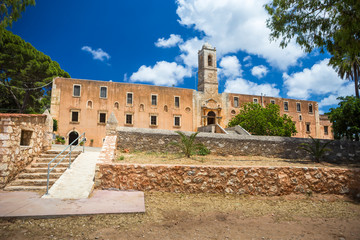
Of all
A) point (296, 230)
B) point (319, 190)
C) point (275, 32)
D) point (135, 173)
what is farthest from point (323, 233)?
point (275, 32)

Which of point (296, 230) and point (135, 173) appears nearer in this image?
point (296, 230)

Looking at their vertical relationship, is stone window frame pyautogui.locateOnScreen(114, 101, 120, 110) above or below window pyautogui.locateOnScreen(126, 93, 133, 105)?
below

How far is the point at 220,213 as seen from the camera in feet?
17.2

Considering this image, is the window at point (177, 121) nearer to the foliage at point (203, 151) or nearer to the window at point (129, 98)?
the window at point (129, 98)

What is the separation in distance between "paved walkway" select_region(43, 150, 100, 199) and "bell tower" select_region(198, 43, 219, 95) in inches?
943

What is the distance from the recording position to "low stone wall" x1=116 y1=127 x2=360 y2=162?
10805 millimetres

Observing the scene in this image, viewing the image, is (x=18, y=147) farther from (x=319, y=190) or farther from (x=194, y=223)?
(x=319, y=190)

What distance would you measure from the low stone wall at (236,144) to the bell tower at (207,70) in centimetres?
1925

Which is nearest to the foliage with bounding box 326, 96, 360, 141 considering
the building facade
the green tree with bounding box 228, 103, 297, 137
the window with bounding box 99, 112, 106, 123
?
the green tree with bounding box 228, 103, 297, 137

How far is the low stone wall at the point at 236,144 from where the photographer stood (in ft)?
35.4

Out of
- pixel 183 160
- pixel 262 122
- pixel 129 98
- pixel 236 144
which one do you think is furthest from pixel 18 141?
pixel 129 98

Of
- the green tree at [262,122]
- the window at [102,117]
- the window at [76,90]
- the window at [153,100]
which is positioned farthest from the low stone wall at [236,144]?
the window at [76,90]

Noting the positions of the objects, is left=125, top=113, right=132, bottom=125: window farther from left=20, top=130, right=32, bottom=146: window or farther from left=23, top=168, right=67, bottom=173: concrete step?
left=23, top=168, right=67, bottom=173: concrete step

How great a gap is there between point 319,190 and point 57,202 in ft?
23.2
